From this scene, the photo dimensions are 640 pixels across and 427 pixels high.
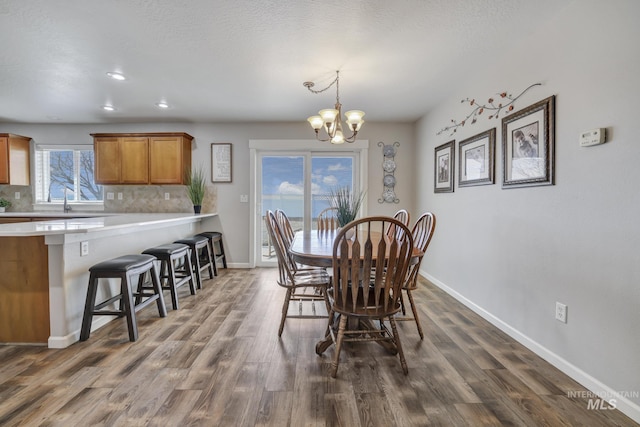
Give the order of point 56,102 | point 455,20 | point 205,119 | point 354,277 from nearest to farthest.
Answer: point 354,277, point 455,20, point 56,102, point 205,119

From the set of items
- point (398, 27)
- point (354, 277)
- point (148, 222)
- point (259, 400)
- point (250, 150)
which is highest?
point (398, 27)

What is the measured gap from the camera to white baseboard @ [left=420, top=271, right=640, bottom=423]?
4.70ft

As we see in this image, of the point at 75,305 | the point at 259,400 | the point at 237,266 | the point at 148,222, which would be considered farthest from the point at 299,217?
the point at 259,400

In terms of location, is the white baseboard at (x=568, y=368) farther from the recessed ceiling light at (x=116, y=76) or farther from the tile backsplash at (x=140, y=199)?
the recessed ceiling light at (x=116, y=76)

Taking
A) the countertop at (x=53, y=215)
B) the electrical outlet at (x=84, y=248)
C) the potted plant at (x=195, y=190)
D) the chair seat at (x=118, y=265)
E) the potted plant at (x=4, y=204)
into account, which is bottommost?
the chair seat at (x=118, y=265)

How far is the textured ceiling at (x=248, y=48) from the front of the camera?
6.19 ft

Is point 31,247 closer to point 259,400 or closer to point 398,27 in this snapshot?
point 259,400

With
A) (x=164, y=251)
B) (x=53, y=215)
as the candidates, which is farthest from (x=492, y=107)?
(x=53, y=215)

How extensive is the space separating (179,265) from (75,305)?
182cm

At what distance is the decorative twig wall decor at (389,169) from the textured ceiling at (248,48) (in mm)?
914

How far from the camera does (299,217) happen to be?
4633 mm

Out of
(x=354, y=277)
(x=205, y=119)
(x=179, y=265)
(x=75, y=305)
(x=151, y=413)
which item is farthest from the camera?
(x=205, y=119)

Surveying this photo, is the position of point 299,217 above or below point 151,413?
above

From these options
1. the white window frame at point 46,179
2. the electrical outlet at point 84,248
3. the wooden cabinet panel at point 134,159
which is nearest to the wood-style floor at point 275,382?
the electrical outlet at point 84,248
